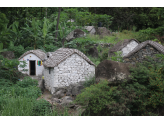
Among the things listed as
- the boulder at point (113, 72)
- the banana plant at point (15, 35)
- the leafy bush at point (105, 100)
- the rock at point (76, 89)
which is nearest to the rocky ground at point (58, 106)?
the leafy bush at point (105, 100)

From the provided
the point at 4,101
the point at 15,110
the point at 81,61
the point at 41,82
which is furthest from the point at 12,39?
the point at 15,110

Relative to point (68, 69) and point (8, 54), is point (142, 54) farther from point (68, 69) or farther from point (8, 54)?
point (8, 54)

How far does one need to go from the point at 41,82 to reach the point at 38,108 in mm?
5353

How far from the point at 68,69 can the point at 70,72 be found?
0.85 feet

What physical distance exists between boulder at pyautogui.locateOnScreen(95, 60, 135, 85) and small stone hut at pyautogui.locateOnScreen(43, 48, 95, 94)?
360 cm

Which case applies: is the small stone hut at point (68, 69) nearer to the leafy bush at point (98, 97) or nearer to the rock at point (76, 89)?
the rock at point (76, 89)

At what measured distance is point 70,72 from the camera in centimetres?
1139

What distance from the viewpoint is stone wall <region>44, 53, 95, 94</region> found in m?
11.1

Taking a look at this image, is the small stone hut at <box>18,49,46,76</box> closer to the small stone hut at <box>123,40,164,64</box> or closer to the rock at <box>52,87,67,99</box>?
the rock at <box>52,87,67,99</box>

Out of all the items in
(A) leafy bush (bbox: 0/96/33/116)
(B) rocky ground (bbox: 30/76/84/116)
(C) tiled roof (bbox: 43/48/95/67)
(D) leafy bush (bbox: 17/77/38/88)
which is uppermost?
(C) tiled roof (bbox: 43/48/95/67)

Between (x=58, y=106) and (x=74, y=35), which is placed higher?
(x=74, y=35)

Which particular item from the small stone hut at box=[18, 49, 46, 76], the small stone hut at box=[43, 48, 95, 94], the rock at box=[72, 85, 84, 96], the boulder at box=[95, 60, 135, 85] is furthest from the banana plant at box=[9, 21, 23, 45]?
the boulder at box=[95, 60, 135, 85]

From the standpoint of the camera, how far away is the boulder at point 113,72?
24.6 ft

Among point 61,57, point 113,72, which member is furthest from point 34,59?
point 113,72
